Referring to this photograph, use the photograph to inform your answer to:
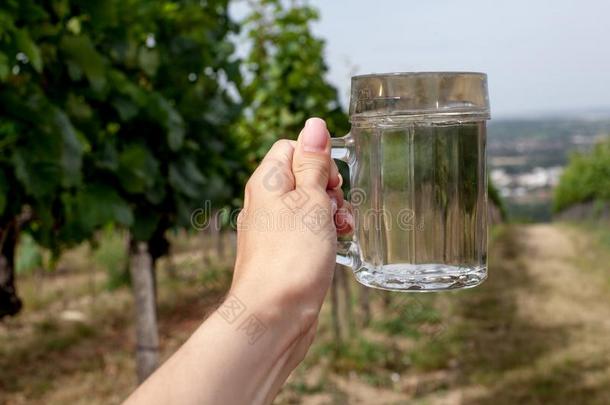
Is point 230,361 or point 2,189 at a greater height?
point 2,189

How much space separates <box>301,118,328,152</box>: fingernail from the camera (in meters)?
1.11

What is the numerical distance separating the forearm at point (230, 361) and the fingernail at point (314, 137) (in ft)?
0.90

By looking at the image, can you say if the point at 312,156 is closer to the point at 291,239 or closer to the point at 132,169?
the point at 291,239

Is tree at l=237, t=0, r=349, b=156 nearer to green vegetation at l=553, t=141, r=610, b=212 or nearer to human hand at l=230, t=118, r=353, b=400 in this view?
human hand at l=230, t=118, r=353, b=400

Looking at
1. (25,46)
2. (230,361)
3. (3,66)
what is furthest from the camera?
(25,46)

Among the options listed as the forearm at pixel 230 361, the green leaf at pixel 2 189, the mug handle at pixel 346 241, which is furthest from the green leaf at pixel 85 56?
the forearm at pixel 230 361

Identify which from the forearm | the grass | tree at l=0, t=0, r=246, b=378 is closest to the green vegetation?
the grass

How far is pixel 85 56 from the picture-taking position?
9.13ft

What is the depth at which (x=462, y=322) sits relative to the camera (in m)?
7.62

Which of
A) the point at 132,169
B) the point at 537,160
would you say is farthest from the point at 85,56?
the point at 537,160

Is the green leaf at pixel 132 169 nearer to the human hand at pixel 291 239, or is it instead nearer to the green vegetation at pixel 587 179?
the human hand at pixel 291 239

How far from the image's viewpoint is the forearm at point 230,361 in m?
0.86

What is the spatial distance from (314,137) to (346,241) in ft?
0.67

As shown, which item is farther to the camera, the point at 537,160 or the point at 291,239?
the point at 537,160
